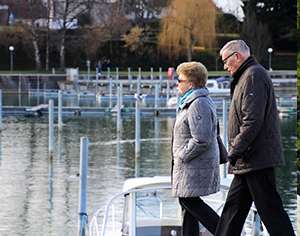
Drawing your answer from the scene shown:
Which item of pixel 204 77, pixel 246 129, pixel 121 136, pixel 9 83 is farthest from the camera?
pixel 9 83

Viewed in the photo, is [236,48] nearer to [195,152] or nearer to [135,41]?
[195,152]

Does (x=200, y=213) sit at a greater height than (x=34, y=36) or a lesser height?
lesser

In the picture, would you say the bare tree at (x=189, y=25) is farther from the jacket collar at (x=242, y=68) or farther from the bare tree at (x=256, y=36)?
the jacket collar at (x=242, y=68)

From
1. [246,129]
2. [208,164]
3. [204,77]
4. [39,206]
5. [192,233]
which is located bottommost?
[39,206]

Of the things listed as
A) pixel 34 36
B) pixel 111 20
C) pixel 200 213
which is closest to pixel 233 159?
pixel 200 213

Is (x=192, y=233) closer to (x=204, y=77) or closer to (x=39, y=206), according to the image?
(x=204, y=77)

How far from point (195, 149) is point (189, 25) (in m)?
47.1

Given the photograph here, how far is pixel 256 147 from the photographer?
3707mm

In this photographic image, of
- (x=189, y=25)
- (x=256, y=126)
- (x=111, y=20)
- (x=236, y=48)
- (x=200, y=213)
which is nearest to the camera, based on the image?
(x=256, y=126)

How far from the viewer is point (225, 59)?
12.9 ft

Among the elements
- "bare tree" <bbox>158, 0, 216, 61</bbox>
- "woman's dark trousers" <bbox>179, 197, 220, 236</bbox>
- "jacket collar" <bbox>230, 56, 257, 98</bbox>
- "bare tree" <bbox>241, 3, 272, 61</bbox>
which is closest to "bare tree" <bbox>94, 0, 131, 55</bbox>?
"bare tree" <bbox>158, 0, 216, 61</bbox>

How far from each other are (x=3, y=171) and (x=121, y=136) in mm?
6615

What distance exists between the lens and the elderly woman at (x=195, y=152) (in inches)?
158

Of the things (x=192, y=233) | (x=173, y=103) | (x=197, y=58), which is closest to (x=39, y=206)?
(x=192, y=233)
